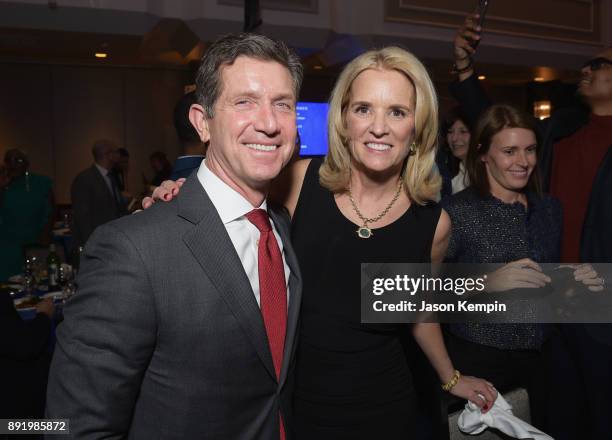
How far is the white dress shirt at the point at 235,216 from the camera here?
1.18m

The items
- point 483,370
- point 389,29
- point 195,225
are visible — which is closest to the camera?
point 195,225

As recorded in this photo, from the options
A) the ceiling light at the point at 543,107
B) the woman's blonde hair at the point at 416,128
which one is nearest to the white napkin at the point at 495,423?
the woman's blonde hair at the point at 416,128

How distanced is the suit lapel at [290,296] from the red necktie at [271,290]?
0.04 feet

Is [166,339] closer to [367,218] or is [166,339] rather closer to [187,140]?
[367,218]

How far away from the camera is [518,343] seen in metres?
1.96

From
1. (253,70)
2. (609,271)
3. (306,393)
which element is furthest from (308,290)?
(609,271)

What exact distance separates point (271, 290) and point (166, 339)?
268mm

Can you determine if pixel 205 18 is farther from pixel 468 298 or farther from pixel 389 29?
pixel 468 298

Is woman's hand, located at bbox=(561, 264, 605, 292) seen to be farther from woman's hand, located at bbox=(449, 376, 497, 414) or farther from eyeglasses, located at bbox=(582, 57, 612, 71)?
eyeglasses, located at bbox=(582, 57, 612, 71)

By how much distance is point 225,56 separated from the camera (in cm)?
114

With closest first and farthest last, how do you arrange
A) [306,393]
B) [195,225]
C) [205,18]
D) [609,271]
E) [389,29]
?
1. [195,225]
2. [306,393]
3. [609,271]
4. [205,18]
5. [389,29]

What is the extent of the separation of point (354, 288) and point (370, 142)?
1.49 ft

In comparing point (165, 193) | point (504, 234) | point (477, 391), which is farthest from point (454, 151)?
point (165, 193)

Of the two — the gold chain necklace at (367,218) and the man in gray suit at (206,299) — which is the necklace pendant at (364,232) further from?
the man in gray suit at (206,299)
